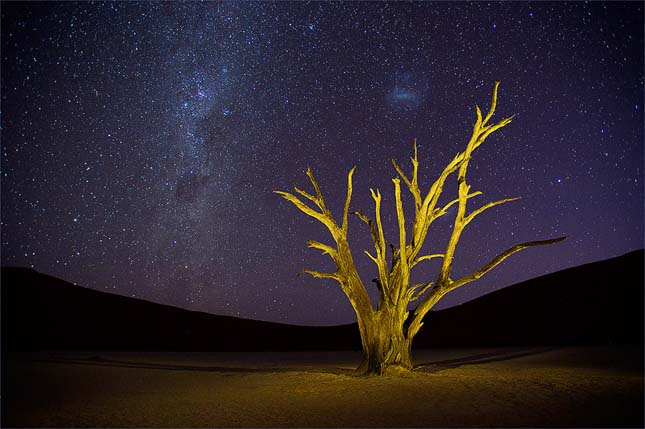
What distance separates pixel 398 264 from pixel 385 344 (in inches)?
71.9

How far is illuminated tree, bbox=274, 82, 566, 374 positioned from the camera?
11.4 metres

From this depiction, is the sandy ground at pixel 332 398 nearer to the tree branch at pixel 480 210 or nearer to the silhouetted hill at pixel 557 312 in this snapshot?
the tree branch at pixel 480 210

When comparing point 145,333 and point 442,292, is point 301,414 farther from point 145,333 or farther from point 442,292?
point 145,333

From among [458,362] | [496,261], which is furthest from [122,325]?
[496,261]

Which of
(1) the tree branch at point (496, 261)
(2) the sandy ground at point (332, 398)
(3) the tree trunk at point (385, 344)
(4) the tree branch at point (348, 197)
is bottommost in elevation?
(2) the sandy ground at point (332, 398)

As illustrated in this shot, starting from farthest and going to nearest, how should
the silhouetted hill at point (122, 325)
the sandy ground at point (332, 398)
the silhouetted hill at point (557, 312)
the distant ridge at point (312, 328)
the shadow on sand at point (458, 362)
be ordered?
the silhouetted hill at point (122, 325), the distant ridge at point (312, 328), the silhouetted hill at point (557, 312), the shadow on sand at point (458, 362), the sandy ground at point (332, 398)

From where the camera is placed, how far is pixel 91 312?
43281 millimetres

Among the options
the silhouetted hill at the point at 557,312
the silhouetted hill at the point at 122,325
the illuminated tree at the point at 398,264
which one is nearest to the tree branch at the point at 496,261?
the illuminated tree at the point at 398,264

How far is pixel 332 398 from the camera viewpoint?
8320 millimetres

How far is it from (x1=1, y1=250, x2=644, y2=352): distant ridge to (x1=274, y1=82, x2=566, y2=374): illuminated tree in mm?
19903

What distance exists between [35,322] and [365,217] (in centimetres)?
3624

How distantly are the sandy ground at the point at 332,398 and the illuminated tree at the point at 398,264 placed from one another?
84 centimetres

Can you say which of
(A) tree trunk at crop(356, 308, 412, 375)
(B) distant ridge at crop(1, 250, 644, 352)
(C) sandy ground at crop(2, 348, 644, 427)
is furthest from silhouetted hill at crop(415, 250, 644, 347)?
(A) tree trunk at crop(356, 308, 412, 375)

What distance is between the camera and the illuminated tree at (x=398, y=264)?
Answer: 11398 mm
